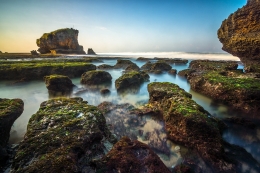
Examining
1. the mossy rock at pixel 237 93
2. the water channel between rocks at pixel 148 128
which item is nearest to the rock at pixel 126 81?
the water channel between rocks at pixel 148 128

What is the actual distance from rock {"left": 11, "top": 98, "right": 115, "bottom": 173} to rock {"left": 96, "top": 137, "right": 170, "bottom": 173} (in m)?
Answer: 0.53

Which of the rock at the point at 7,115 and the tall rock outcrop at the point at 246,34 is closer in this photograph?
the rock at the point at 7,115

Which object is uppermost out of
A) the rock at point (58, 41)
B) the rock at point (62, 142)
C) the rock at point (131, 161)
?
the rock at point (58, 41)

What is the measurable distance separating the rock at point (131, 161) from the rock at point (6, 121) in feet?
9.30

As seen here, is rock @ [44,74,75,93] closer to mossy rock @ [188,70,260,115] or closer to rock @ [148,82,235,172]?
rock @ [148,82,235,172]

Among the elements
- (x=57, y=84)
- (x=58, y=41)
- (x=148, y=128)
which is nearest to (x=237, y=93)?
(x=148, y=128)

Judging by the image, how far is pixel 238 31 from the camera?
15750mm

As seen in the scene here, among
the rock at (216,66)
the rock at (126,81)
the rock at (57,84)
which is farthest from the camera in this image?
the rock at (216,66)

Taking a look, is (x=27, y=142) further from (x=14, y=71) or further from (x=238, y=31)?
(x=238, y=31)

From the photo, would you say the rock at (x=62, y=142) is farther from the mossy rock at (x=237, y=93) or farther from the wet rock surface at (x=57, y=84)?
the wet rock surface at (x=57, y=84)

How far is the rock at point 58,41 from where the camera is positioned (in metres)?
77.6

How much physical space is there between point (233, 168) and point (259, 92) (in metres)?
5.87

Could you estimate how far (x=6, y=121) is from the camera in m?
4.81

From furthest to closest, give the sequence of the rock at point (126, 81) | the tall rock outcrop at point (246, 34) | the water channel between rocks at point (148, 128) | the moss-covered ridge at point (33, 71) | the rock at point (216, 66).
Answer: the moss-covered ridge at point (33, 71), the rock at point (216, 66), the tall rock outcrop at point (246, 34), the rock at point (126, 81), the water channel between rocks at point (148, 128)
